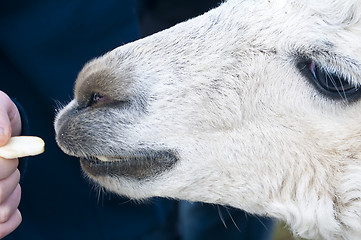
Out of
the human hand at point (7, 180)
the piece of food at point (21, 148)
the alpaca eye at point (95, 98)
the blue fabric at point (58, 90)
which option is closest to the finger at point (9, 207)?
the human hand at point (7, 180)

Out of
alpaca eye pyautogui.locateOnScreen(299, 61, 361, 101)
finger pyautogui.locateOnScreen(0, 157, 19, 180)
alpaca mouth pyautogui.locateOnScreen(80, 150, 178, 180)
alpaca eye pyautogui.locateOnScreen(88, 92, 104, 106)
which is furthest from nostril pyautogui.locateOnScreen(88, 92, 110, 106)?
alpaca eye pyautogui.locateOnScreen(299, 61, 361, 101)

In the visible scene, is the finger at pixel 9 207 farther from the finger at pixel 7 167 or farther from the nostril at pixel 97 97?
the nostril at pixel 97 97

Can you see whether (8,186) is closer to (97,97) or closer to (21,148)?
(21,148)

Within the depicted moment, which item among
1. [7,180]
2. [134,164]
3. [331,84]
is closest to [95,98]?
[134,164]

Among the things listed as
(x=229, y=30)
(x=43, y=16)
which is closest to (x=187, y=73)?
(x=229, y=30)

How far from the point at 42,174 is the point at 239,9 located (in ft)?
3.37

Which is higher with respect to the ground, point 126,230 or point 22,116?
point 22,116

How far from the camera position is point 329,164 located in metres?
1.72

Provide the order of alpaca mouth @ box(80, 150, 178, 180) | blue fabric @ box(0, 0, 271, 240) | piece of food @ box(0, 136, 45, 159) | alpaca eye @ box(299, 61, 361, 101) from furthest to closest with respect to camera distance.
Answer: blue fabric @ box(0, 0, 271, 240) < alpaca mouth @ box(80, 150, 178, 180) < alpaca eye @ box(299, 61, 361, 101) < piece of food @ box(0, 136, 45, 159)

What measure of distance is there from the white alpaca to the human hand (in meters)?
0.17

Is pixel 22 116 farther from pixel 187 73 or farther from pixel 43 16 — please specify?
pixel 187 73

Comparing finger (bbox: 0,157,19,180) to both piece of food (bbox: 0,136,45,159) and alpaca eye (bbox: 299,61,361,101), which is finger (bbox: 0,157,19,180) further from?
alpaca eye (bbox: 299,61,361,101)

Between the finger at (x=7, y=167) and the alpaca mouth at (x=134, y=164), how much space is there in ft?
0.84

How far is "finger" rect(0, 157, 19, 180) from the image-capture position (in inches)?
61.3
